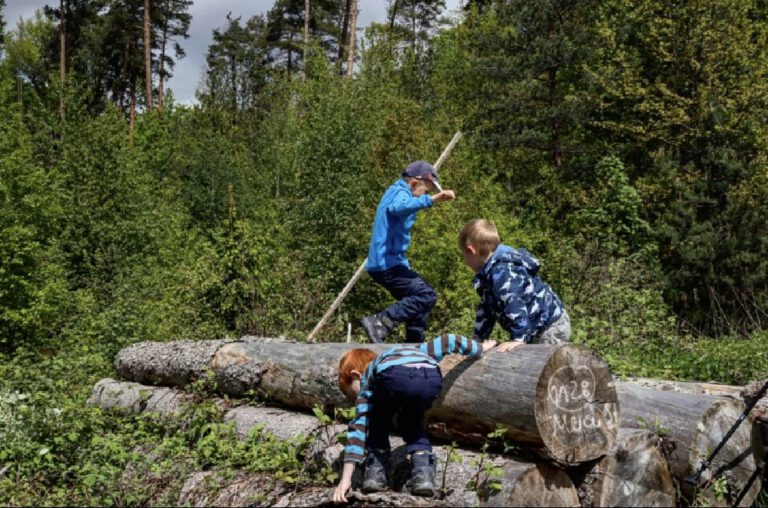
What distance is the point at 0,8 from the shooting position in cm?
3194

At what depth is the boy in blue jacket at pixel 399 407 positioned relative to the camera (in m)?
4.34

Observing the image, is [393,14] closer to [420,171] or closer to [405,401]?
[420,171]

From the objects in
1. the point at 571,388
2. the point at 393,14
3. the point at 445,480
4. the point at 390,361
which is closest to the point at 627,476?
the point at 571,388

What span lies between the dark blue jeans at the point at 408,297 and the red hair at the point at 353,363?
1.89m

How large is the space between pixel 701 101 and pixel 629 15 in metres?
3.75

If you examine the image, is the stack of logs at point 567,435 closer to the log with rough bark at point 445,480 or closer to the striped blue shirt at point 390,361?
the log with rough bark at point 445,480

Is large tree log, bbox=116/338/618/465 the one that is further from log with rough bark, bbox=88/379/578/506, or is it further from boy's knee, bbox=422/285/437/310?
boy's knee, bbox=422/285/437/310

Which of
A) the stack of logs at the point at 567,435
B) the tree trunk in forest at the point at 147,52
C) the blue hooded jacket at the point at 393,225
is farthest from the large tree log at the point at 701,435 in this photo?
the tree trunk in forest at the point at 147,52

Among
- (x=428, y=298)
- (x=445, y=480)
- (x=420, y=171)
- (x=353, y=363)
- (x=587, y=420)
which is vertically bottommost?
(x=445, y=480)

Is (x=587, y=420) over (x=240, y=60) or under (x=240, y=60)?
under

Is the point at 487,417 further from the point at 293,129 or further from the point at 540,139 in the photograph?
the point at 293,129

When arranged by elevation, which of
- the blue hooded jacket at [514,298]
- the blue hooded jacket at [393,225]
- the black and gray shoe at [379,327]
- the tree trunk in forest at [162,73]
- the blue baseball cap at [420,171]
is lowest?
the black and gray shoe at [379,327]

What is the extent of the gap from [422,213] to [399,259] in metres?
10.6

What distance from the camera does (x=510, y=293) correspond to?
4906 mm
